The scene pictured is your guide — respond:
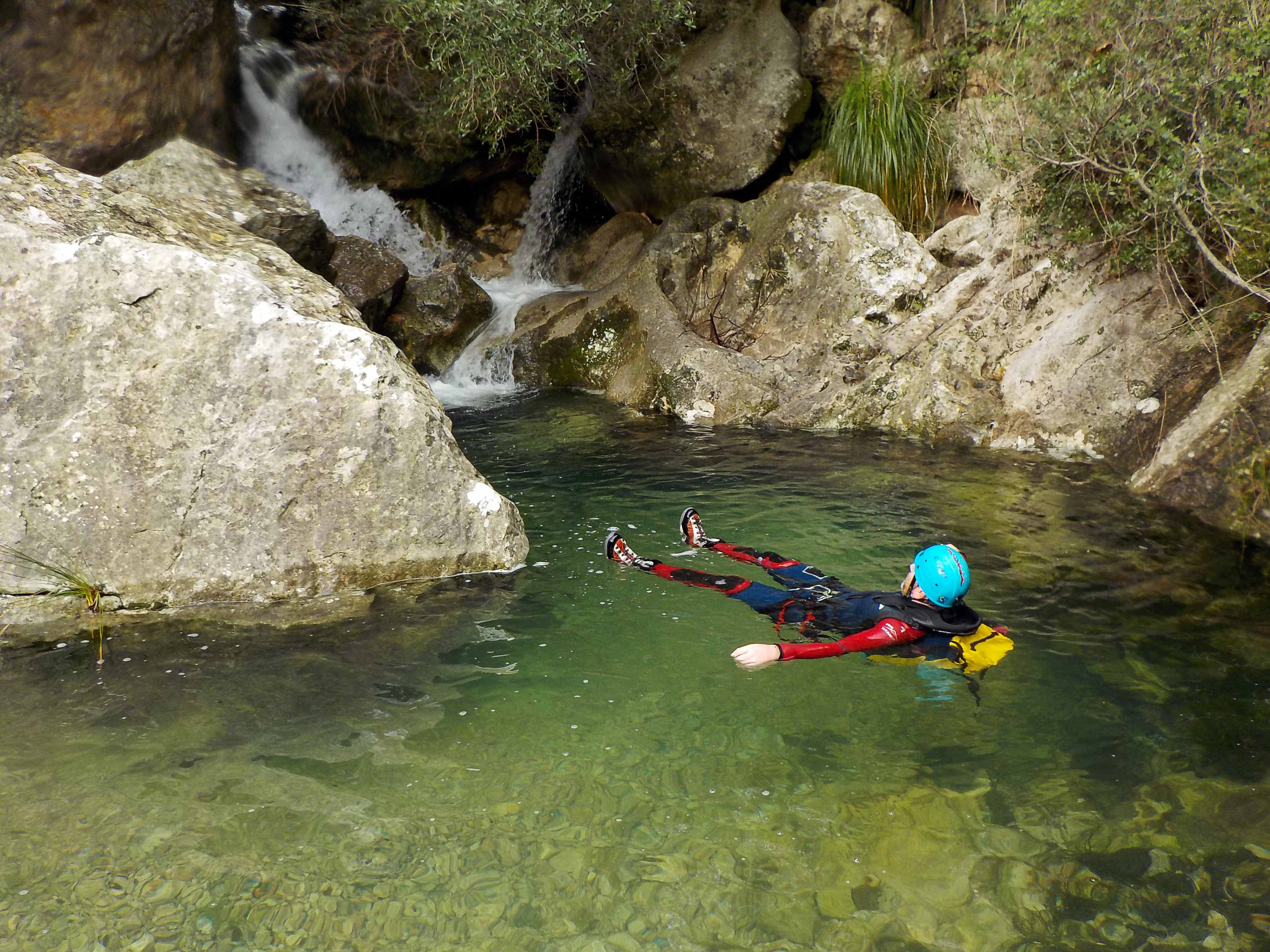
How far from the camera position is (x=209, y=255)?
20.8 feet

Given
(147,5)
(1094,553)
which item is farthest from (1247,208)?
(147,5)

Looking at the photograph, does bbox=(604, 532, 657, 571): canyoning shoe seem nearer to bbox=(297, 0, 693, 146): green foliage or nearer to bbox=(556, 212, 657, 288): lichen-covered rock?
bbox=(297, 0, 693, 146): green foliage

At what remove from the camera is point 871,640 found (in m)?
5.01

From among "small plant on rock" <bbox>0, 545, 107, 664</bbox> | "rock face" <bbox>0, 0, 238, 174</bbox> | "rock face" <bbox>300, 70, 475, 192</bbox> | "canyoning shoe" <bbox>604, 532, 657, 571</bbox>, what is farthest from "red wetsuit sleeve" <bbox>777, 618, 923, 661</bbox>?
"rock face" <bbox>300, 70, 475, 192</bbox>

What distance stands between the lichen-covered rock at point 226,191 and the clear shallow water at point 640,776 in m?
4.59

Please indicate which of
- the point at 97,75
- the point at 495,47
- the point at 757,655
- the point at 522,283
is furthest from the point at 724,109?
the point at 757,655

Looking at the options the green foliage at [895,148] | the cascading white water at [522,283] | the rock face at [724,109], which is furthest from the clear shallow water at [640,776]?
the rock face at [724,109]

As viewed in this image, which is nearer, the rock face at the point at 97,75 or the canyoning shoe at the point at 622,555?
the canyoning shoe at the point at 622,555

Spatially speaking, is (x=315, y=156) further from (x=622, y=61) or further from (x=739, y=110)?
(x=739, y=110)

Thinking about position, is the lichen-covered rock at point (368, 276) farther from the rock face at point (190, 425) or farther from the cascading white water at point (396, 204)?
the rock face at point (190, 425)

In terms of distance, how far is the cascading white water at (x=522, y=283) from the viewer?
45.1 ft

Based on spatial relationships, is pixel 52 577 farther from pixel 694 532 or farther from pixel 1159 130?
pixel 1159 130

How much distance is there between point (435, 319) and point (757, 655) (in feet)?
35.1

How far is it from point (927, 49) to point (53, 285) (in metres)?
12.3
